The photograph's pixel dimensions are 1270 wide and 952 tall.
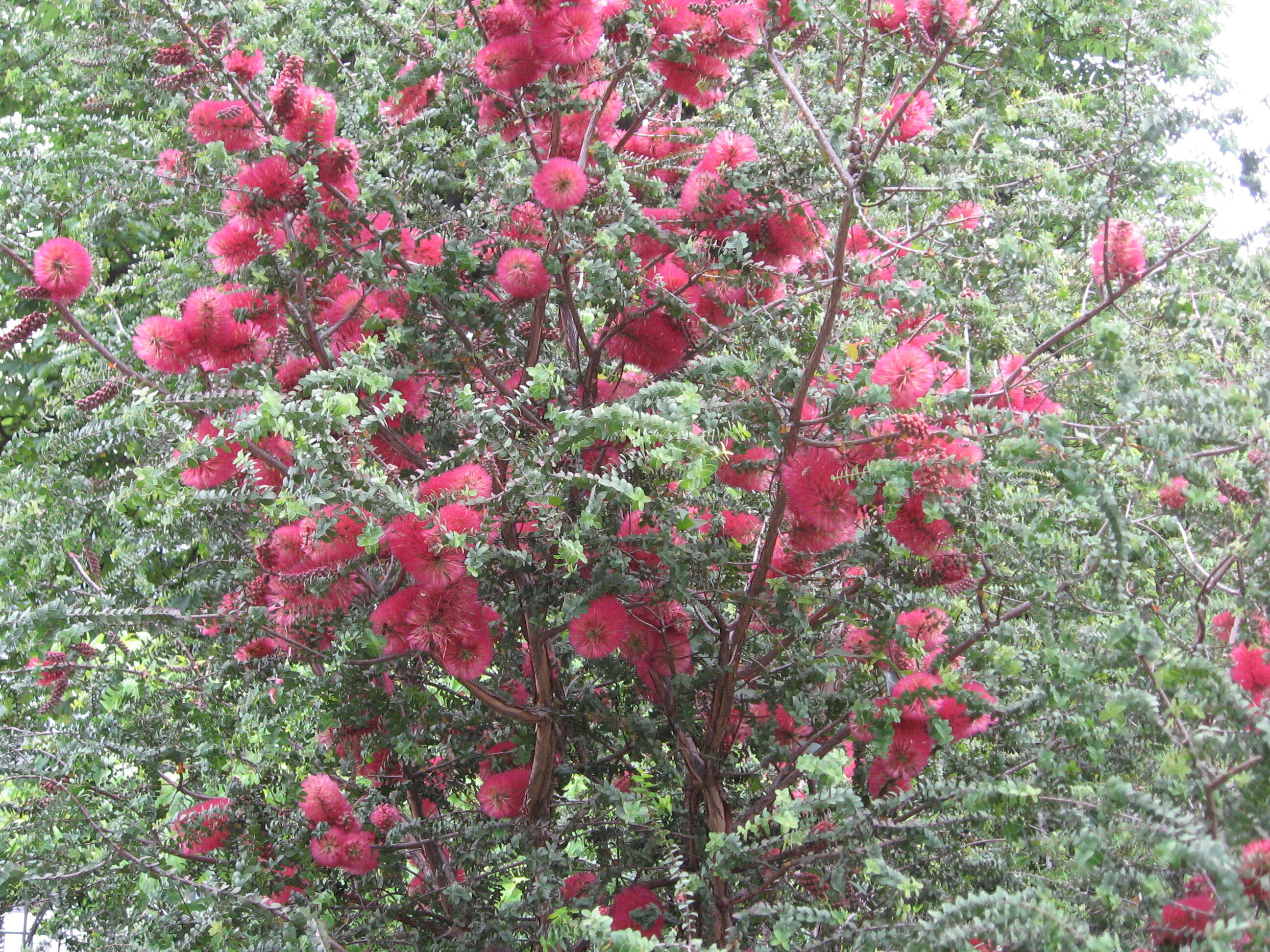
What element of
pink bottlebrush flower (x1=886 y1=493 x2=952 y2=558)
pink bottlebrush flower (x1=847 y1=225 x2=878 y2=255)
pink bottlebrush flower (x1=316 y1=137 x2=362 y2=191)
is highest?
pink bottlebrush flower (x1=847 y1=225 x2=878 y2=255)

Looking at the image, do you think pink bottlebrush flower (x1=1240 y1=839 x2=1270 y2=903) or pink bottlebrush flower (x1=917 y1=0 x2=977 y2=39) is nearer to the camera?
pink bottlebrush flower (x1=1240 y1=839 x2=1270 y2=903)

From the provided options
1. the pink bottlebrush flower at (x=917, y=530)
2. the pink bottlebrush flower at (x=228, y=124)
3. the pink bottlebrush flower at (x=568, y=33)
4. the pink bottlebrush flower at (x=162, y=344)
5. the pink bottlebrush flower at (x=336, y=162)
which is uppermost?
the pink bottlebrush flower at (x=568, y=33)

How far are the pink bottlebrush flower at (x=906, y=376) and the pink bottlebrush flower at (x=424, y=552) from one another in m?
0.68

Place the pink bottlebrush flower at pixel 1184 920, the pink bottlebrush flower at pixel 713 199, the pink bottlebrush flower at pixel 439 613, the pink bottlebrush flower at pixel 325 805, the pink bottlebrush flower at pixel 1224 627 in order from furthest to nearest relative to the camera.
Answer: the pink bottlebrush flower at pixel 325 805, the pink bottlebrush flower at pixel 713 199, the pink bottlebrush flower at pixel 439 613, the pink bottlebrush flower at pixel 1224 627, the pink bottlebrush flower at pixel 1184 920

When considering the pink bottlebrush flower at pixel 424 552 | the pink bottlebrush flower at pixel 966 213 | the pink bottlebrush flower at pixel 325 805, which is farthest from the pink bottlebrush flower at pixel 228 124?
the pink bottlebrush flower at pixel 966 213

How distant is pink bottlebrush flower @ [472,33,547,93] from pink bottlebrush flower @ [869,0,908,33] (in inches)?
21.2

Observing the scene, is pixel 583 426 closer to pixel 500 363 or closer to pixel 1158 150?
pixel 500 363

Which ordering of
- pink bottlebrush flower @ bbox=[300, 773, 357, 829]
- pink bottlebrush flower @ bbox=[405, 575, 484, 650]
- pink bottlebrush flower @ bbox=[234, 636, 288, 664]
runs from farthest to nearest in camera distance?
pink bottlebrush flower @ bbox=[234, 636, 288, 664], pink bottlebrush flower @ bbox=[300, 773, 357, 829], pink bottlebrush flower @ bbox=[405, 575, 484, 650]

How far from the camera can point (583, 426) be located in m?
1.57

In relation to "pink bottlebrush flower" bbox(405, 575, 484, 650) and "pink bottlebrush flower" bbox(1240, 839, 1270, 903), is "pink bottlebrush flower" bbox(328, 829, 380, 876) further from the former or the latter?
"pink bottlebrush flower" bbox(1240, 839, 1270, 903)

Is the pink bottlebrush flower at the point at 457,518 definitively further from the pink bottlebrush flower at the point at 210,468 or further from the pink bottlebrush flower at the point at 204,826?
the pink bottlebrush flower at the point at 204,826

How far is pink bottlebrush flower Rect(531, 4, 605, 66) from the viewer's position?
5.60ft

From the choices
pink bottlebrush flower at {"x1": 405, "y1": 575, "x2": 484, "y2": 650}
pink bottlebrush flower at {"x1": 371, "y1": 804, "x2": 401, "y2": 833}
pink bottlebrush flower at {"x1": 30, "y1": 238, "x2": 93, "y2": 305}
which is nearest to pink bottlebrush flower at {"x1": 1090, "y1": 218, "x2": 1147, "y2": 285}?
pink bottlebrush flower at {"x1": 405, "y1": 575, "x2": 484, "y2": 650}

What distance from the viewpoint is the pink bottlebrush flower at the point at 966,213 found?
2.11m
